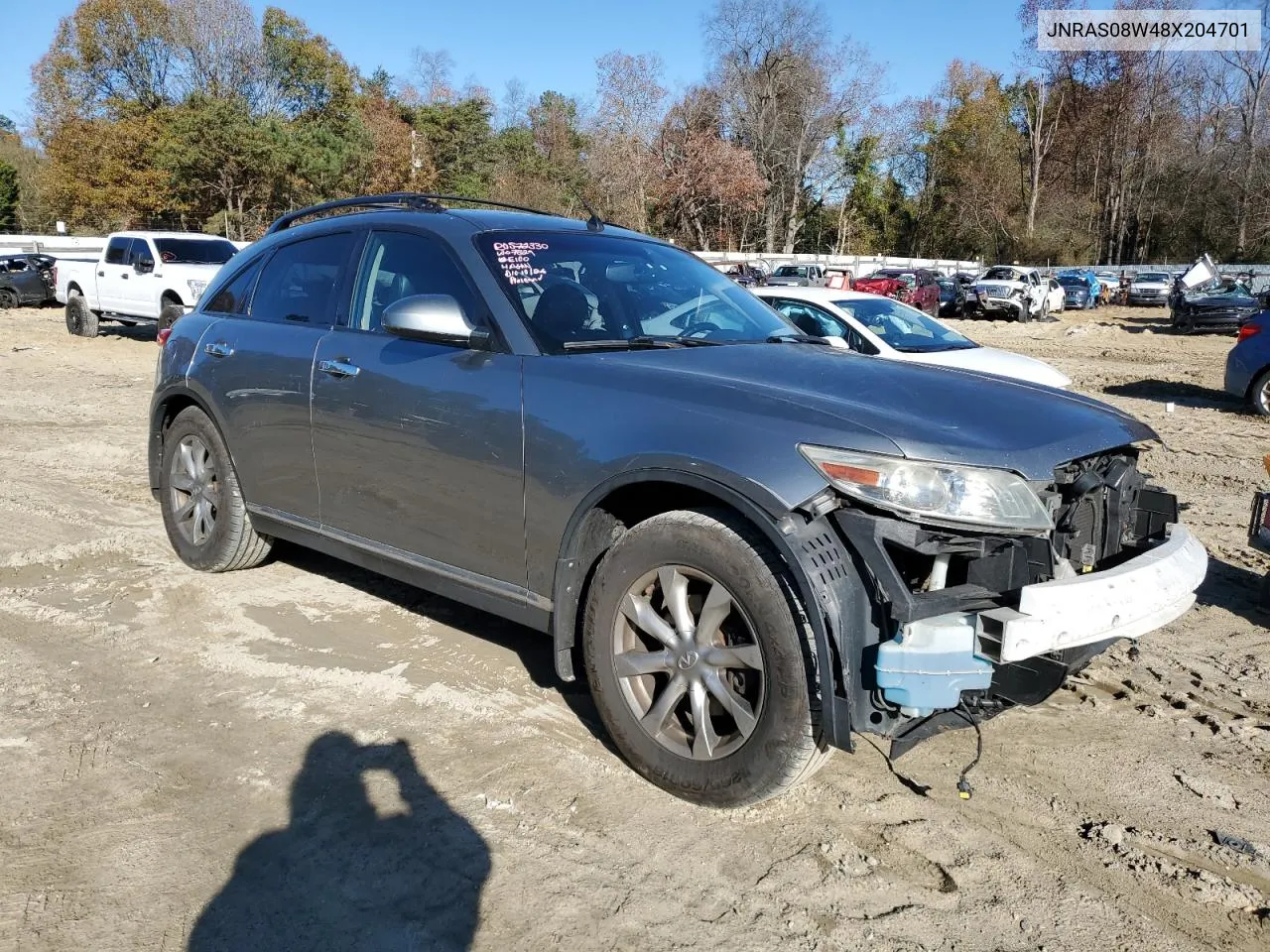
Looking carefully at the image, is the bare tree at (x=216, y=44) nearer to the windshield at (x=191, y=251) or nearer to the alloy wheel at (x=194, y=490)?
the windshield at (x=191, y=251)

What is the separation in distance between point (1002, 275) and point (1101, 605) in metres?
36.9

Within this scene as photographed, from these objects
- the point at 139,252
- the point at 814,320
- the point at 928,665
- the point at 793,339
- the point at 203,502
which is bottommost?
the point at 203,502

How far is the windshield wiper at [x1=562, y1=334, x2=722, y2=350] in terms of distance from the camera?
3688 mm

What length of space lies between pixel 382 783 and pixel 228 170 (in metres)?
48.4

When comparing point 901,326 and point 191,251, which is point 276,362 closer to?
point 901,326

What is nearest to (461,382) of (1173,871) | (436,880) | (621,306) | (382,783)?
(621,306)

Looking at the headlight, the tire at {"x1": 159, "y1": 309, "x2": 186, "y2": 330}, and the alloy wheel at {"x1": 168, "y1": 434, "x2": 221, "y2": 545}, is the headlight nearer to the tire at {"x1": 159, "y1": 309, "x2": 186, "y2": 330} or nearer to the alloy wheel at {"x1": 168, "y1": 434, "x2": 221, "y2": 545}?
the alloy wheel at {"x1": 168, "y1": 434, "x2": 221, "y2": 545}

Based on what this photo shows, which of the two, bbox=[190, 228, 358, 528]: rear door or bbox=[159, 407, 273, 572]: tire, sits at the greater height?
bbox=[190, 228, 358, 528]: rear door

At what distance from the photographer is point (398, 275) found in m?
4.24

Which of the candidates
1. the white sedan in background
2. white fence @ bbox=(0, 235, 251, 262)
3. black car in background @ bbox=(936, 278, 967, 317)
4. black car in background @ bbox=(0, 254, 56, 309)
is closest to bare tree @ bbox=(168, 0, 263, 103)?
white fence @ bbox=(0, 235, 251, 262)

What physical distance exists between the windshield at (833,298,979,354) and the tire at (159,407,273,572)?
6663 millimetres

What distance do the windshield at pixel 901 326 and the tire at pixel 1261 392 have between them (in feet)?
13.2

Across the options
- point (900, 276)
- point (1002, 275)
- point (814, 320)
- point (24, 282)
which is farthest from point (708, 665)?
point (1002, 275)

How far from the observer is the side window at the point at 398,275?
4004 millimetres
